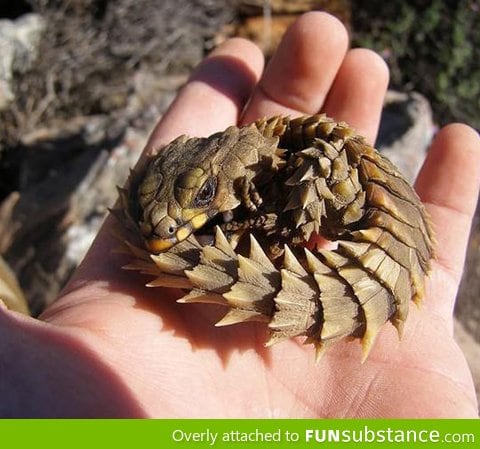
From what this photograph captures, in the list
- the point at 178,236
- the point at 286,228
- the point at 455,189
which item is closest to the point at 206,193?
the point at 178,236

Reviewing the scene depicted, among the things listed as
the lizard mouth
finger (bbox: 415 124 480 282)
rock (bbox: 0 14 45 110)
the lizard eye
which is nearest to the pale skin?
finger (bbox: 415 124 480 282)

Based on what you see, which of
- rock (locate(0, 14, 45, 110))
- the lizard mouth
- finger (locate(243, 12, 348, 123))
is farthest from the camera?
rock (locate(0, 14, 45, 110))

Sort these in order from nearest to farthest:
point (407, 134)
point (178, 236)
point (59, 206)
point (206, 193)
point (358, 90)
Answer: point (178, 236), point (206, 193), point (358, 90), point (59, 206), point (407, 134)

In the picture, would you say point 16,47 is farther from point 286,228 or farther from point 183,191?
point 286,228

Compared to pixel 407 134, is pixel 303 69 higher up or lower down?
higher up

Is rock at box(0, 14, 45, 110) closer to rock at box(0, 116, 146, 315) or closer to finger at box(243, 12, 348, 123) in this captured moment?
rock at box(0, 116, 146, 315)

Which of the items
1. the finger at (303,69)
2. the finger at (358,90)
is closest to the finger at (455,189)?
the finger at (358,90)

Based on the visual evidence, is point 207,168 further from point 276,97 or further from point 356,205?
point 276,97
